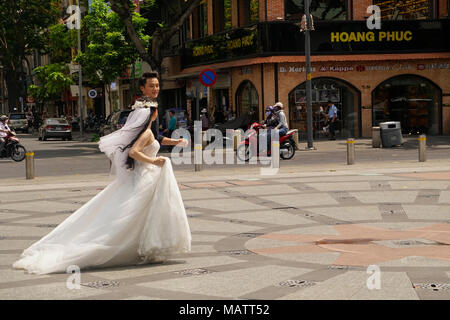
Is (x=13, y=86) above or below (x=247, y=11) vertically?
below

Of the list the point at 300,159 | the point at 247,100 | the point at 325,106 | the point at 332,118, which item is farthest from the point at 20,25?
the point at 300,159

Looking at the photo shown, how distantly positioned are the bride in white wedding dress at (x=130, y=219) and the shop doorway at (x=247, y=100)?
27.2 m

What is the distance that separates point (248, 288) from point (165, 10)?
47.8 m

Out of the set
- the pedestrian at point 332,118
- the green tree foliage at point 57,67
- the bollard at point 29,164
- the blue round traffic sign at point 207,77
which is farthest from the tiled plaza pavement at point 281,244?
the green tree foliage at point 57,67

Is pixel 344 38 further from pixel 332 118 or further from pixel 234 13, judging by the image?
pixel 234 13

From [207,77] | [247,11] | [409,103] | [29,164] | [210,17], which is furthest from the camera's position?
[210,17]

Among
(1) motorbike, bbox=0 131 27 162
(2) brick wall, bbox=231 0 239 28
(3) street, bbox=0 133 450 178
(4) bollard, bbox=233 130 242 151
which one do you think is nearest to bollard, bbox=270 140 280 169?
(3) street, bbox=0 133 450 178

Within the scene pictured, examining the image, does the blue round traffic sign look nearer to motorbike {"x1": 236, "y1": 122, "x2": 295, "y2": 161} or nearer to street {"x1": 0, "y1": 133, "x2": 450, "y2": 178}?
street {"x1": 0, "y1": 133, "x2": 450, "y2": 178}

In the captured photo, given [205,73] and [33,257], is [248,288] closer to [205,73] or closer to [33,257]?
[33,257]

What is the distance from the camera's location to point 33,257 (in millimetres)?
8008

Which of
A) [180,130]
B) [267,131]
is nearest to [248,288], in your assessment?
[267,131]

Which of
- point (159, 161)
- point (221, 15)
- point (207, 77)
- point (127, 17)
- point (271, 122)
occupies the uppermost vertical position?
point (221, 15)

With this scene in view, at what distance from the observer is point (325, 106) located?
36719 mm

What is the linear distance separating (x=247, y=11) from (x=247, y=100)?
4.45 m
